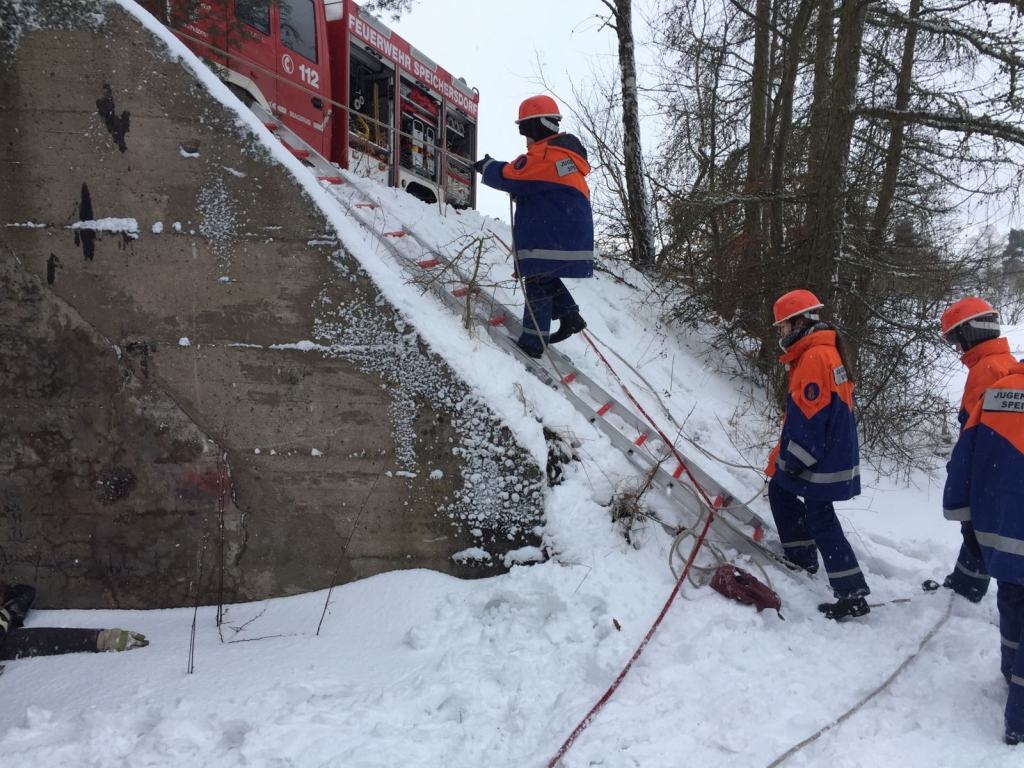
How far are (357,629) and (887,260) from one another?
6.78m

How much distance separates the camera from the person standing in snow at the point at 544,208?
4.57m

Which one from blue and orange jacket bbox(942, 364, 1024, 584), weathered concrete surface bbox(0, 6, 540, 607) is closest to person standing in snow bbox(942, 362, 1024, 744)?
blue and orange jacket bbox(942, 364, 1024, 584)

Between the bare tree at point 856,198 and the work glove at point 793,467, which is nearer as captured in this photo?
the work glove at point 793,467

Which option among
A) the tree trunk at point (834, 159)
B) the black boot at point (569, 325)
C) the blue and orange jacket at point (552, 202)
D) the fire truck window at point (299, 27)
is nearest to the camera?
the blue and orange jacket at point (552, 202)

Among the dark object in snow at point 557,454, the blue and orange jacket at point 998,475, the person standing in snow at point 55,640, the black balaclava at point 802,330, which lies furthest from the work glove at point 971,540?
the person standing in snow at point 55,640

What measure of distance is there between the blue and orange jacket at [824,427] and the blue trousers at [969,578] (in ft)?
2.23

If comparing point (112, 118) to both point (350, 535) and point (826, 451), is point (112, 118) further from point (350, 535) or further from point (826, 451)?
point (826, 451)

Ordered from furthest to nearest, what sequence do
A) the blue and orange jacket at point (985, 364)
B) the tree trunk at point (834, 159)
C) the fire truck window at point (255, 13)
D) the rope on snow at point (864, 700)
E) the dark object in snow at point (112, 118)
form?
the fire truck window at point (255, 13)
the tree trunk at point (834, 159)
the dark object in snow at point (112, 118)
the blue and orange jacket at point (985, 364)
the rope on snow at point (864, 700)

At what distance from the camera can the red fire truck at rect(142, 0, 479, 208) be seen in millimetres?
6137

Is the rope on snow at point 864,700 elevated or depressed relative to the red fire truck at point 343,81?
depressed

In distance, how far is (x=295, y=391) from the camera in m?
3.92

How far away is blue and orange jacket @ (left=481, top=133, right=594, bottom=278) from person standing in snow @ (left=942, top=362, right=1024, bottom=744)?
269cm

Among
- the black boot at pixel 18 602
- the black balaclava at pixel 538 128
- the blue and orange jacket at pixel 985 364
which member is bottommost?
the black boot at pixel 18 602

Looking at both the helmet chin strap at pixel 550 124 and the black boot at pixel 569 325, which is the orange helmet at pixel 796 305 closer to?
the black boot at pixel 569 325
